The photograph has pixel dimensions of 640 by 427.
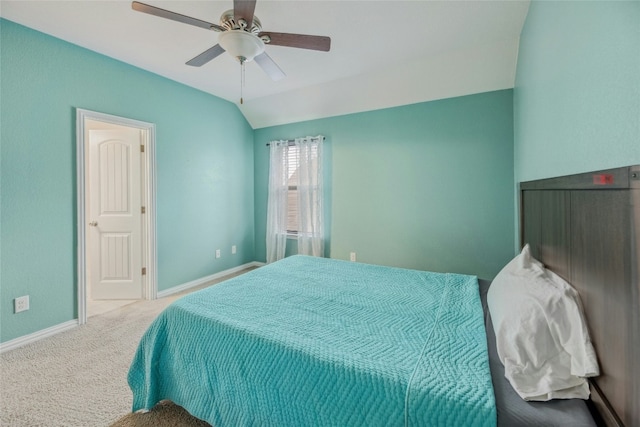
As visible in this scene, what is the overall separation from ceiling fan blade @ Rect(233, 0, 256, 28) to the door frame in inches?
78.1

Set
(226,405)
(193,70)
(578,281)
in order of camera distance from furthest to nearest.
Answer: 1. (193,70)
2. (226,405)
3. (578,281)

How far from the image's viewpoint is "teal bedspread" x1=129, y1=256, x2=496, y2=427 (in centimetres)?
90

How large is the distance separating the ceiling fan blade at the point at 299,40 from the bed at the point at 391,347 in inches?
61.2

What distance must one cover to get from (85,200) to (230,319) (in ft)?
7.63

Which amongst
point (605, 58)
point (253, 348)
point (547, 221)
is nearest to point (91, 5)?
point (253, 348)

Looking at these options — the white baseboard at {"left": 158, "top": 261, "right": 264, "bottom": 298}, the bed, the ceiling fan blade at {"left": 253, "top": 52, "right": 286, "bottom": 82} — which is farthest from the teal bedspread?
the white baseboard at {"left": 158, "top": 261, "right": 264, "bottom": 298}

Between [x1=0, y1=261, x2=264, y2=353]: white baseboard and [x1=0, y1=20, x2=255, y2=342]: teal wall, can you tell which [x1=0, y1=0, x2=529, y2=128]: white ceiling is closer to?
[x1=0, y1=20, x2=255, y2=342]: teal wall

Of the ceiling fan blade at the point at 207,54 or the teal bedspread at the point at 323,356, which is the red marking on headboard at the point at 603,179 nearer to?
the teal bedspread at the point at 323,356

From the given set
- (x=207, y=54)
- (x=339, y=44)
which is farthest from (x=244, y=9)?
(x=339, y=44)

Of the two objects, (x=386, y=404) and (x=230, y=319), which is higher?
(x=230, y=319)

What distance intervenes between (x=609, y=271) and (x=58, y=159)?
3661 mm

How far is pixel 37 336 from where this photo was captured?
234 cm

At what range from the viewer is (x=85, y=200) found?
263 cm

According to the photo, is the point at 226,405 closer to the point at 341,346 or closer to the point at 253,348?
the point at 253,348
